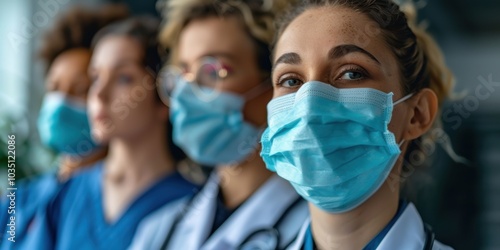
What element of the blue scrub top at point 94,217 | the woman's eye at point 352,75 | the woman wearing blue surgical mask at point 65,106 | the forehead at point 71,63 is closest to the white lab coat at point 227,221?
the blue scrub top at point 94,217

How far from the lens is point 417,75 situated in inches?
35.5

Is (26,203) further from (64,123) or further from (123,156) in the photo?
(123,156)

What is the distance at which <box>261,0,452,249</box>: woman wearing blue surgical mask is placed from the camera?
82 centimetres

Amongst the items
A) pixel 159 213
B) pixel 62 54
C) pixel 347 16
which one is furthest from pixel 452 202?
pixel 347 16

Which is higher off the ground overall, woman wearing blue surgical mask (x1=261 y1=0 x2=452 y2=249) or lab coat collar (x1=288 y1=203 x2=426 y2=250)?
woman wearing blue surgical mask (x1=261 y1=0 x2=452 y2=249)

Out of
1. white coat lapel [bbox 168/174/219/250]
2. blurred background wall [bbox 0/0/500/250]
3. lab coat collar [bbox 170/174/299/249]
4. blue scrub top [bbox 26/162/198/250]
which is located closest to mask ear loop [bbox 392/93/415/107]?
blurred background wall [bbox 0/0/500/250]

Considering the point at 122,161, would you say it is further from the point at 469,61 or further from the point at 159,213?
the point at 469,61

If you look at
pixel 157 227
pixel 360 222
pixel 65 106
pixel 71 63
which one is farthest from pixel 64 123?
pixel 360 222

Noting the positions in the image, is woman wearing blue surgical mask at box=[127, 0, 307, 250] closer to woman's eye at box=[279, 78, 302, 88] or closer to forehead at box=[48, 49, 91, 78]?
woman's eye at box=[279, 78, 302, 88]

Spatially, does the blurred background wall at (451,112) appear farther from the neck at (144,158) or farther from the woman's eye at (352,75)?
the neck at (144,158)

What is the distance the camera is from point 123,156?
1.61 metres

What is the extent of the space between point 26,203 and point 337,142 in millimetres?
1178

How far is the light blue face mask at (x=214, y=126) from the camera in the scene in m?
1.29

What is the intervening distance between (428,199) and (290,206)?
73cm
